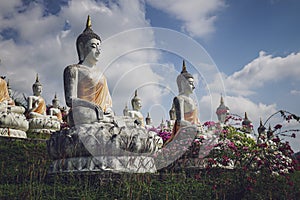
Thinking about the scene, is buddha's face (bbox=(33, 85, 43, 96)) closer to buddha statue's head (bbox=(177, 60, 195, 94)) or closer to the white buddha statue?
the white buddha statue

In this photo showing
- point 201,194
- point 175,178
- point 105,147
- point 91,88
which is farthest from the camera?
point 91,88

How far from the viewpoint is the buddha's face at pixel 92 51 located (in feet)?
24.5

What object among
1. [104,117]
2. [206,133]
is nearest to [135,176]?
[104,117]

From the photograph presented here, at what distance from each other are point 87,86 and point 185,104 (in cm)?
376

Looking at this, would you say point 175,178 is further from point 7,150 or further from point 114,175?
point 7,150

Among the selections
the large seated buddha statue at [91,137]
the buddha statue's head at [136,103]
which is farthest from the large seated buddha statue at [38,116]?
the large seated buddha statue at [91,137]

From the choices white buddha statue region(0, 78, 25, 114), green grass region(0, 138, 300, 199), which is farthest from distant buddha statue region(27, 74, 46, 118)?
green grass region(0, 138, 300, 199)

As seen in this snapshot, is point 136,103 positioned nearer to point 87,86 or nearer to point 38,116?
point 38,116

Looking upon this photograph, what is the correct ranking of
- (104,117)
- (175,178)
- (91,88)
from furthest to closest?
(91,88) → (104,117) → (175,178)

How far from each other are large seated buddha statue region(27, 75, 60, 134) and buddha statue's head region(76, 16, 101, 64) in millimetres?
5565

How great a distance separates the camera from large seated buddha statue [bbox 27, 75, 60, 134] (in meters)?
12.4

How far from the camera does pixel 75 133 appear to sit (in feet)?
19.3

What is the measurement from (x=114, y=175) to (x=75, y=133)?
3.29ft

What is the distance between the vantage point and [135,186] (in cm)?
527
